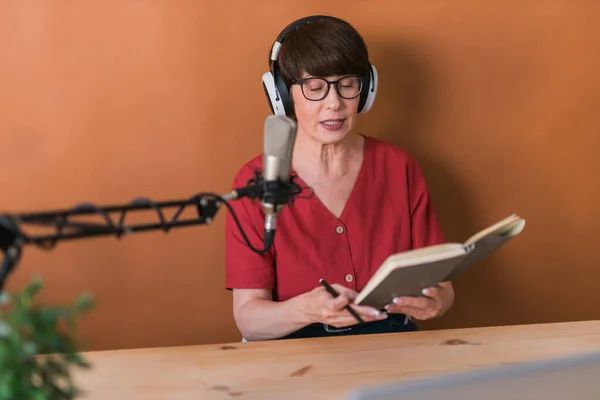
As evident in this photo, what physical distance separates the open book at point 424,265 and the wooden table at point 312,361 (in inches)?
4.4

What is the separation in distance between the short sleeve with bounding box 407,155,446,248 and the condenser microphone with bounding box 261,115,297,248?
76cm

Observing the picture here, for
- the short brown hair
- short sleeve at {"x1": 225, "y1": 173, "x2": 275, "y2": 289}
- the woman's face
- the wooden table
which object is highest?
the short brown hair

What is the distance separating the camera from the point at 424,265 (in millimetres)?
1066

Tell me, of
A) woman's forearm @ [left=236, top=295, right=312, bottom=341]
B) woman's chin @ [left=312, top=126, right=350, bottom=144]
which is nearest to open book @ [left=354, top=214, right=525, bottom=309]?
woman's forearm @ [left=236, top=295, right=312, bottom=341]

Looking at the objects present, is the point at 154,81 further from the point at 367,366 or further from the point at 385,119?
the point at 367,366

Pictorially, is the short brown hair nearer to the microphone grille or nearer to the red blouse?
the red blouse

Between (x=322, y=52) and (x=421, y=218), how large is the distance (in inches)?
19.9

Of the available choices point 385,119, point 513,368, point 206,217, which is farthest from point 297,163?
point 513,368

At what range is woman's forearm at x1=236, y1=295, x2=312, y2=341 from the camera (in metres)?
1.36

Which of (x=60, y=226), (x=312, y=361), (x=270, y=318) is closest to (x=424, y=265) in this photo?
(x=312, y=361)

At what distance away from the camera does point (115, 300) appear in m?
1.82

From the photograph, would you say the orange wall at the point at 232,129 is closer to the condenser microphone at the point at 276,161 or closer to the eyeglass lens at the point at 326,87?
the eyeglass lens at the point at 326,87

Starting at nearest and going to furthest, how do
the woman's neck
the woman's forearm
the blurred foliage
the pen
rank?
the blurred foliage → the pen → the woman's forearm → the woman's neck

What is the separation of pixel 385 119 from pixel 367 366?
950mm
